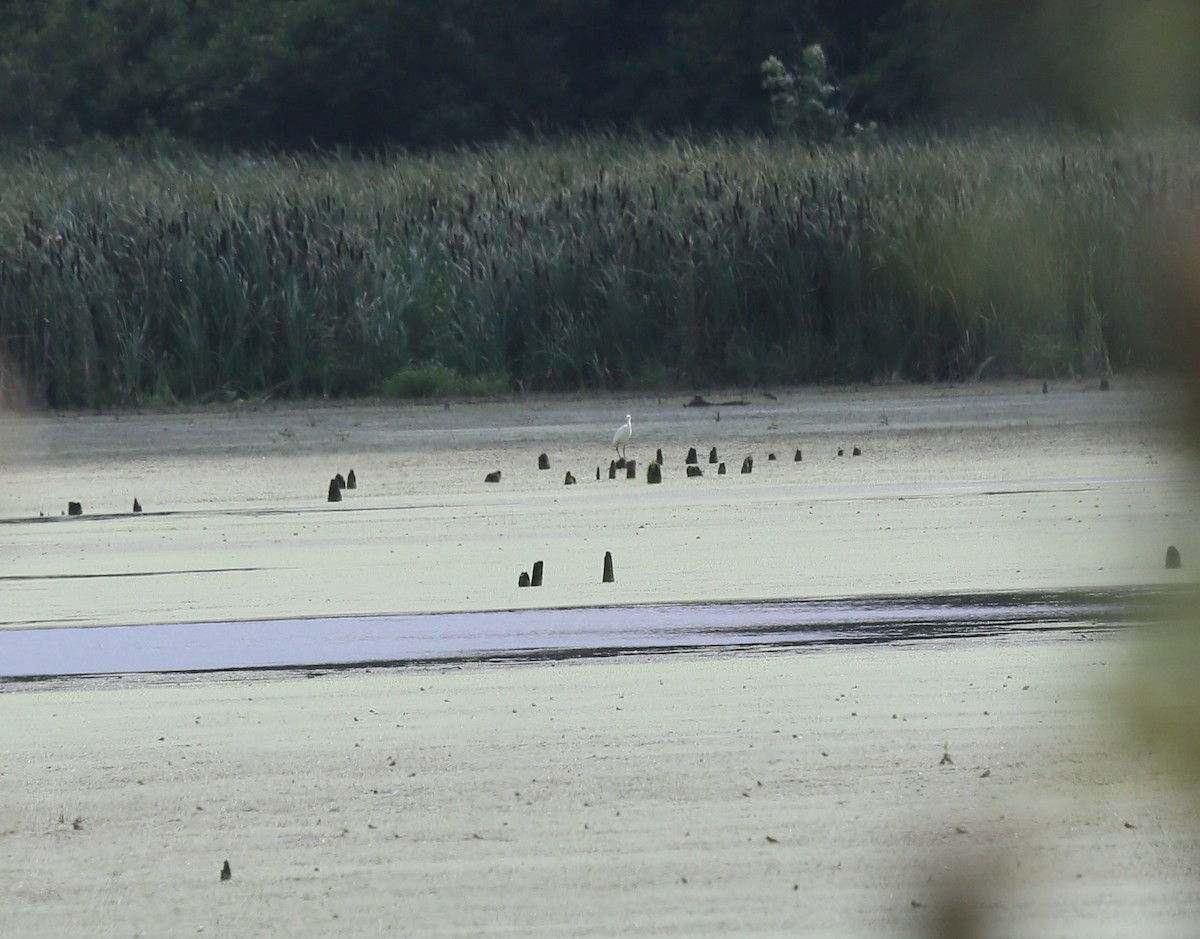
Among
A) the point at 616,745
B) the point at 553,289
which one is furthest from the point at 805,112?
the point at 616,745

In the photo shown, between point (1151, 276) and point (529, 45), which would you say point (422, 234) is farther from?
point (1151, 276)

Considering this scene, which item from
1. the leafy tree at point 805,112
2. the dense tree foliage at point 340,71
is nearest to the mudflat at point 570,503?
the leafy tree at point 805,112

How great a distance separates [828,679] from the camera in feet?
18.1

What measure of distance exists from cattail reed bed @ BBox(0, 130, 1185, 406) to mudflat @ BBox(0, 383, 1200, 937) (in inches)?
310

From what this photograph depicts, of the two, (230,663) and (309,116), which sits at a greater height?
(309,116)

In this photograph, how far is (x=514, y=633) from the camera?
6.62m

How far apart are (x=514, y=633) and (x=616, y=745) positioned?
190 centimetres

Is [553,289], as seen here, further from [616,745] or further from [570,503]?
[616,745]

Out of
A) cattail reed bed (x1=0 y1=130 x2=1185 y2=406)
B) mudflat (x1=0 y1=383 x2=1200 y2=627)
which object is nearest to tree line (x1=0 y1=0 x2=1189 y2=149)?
cattail reed bed (x1=0 y1=130 x2=1185 y2=406)

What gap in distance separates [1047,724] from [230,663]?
2835 millimetres

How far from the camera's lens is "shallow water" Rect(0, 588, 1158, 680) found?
6188 millimetres

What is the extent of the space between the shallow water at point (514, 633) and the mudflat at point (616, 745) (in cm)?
22

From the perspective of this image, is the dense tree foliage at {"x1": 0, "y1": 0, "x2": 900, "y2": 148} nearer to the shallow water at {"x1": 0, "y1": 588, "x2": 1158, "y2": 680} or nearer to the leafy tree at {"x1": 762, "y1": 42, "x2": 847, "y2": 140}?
the leafy tree at {"x1": 762, "y1": 42, "x2": 847, "y2": 140}

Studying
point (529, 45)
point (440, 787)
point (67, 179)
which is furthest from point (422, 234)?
point (440, 787)
